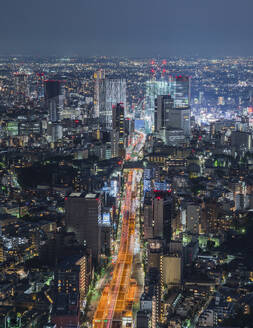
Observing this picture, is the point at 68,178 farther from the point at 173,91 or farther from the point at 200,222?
the point at 173,91

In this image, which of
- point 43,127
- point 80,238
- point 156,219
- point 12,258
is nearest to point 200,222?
point 156,219

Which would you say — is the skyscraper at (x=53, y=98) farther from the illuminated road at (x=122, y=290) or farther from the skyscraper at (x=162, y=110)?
the illuminated road at (x=122, y=290)

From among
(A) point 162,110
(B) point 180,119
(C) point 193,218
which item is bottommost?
(C) point 193,218

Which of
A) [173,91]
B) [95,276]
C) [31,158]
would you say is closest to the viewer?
[95,276]

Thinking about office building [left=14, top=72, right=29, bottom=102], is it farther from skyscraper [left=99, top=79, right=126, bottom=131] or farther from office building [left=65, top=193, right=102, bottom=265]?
office building [left=65, top=193, right=102, bottom=265]

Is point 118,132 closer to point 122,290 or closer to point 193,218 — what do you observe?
point 193,218

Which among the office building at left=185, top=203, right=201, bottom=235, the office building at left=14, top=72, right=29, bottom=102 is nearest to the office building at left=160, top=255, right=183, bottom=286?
the office building at left=185, top=203, right=201, bottom=235

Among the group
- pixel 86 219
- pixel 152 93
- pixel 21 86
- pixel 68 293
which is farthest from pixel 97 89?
pixel 68 293
